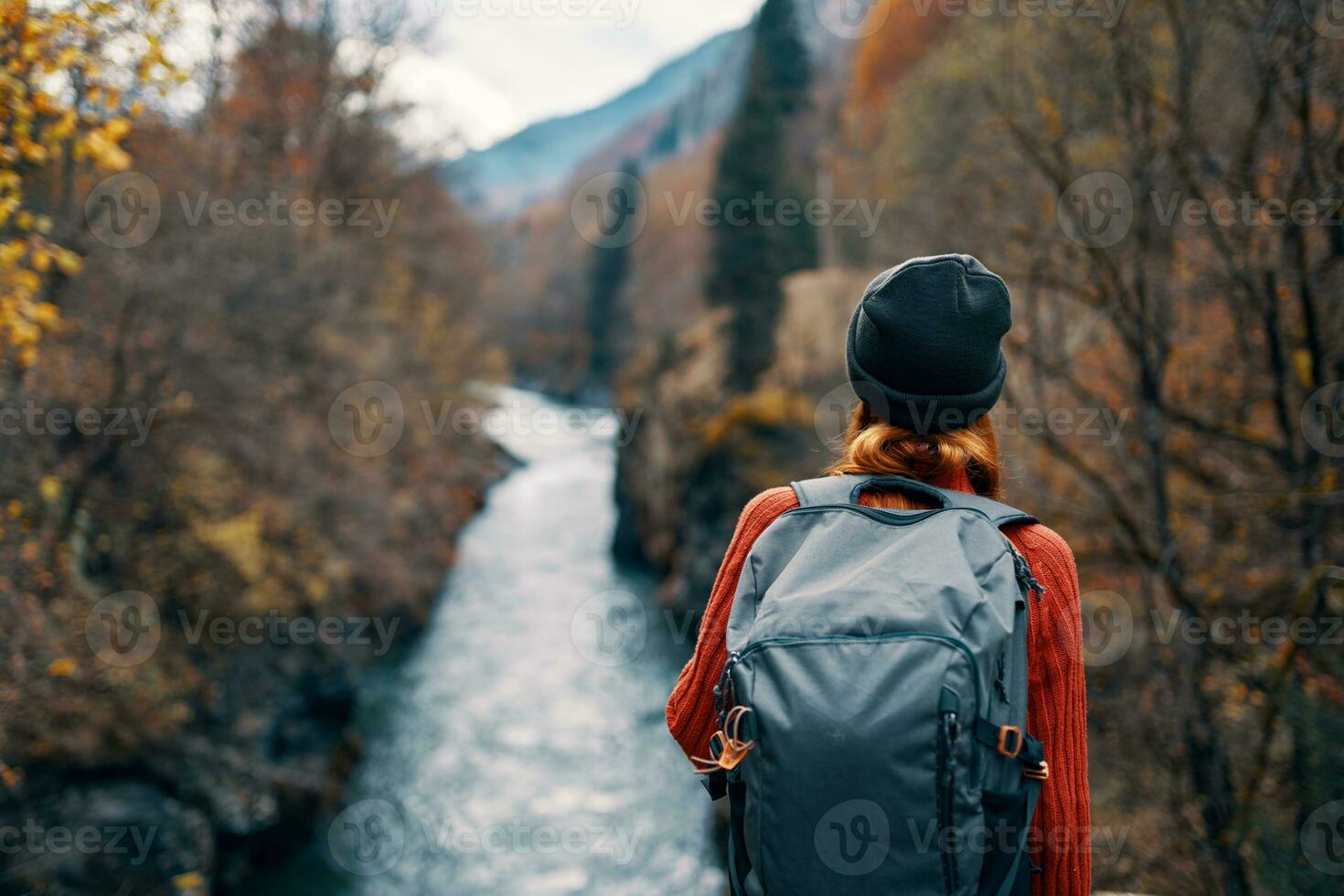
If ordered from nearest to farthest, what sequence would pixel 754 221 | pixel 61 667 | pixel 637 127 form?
1. pixel 61 667
2. pixel 754 221
3. pixel 637 127

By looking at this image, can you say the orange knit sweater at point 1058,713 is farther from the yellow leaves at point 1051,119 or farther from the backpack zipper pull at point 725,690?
the yellow leaves at point 1051,119

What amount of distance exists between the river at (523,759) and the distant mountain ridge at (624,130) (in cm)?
1055

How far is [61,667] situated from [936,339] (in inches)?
287

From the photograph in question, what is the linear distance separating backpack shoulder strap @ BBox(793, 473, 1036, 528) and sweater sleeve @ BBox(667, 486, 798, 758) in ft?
0.19

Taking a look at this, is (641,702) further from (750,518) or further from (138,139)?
(750,518)

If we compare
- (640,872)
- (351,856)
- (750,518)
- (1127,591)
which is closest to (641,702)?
(640,872)

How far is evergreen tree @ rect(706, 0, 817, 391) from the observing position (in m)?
24.1

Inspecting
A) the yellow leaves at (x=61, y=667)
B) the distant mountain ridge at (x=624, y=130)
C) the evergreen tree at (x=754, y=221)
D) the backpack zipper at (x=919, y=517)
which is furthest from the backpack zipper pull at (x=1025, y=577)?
the evergreen tree at (x=754, y=221)

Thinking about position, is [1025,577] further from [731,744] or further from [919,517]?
[731,744]

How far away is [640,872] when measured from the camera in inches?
424

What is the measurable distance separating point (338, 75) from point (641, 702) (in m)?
15.3

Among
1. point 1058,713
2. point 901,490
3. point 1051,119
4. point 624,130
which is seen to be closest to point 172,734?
point 901,490

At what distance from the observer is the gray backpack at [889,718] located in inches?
49.6

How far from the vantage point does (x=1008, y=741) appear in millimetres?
1306
